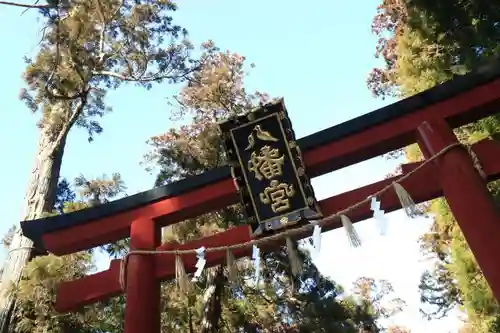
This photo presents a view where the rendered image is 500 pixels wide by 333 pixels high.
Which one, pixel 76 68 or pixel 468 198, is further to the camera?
pixel 76 68

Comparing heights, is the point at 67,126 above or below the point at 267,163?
above

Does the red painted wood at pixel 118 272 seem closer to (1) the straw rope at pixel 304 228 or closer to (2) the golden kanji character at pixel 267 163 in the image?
(1) the straw rope at pixel 304 228

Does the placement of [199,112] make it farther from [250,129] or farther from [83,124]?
[250,129]

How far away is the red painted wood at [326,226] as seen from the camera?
390 centimetres

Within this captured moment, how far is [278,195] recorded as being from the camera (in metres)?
4.31

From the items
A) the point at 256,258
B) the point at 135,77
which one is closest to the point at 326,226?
the point at 256,258

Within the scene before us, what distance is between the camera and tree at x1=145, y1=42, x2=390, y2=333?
8.65m

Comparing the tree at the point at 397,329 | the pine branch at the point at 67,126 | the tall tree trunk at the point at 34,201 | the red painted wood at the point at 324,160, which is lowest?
the tree at the point at 397,329

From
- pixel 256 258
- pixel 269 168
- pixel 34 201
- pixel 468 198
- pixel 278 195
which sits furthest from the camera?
pixel 34 201

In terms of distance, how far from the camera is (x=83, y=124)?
981 cm

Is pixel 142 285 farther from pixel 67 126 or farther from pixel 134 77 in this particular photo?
pixel 134 77

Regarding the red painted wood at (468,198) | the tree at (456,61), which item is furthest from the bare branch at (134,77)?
the red painted wood at (468,198)

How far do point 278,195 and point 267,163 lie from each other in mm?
328

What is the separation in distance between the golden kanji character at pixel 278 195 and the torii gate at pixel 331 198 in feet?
0.89
